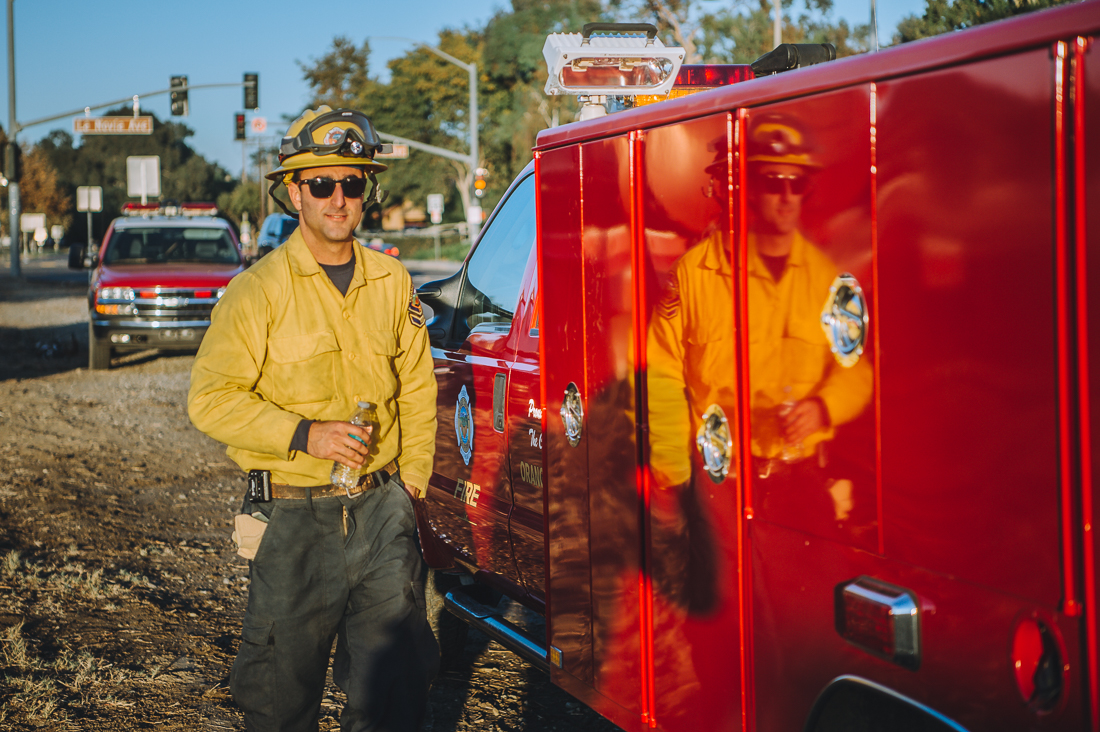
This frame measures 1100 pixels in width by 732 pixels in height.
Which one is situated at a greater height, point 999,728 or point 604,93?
point 604,93

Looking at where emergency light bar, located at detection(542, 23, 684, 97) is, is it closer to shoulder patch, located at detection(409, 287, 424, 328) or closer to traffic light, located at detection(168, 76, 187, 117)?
shoulder patch, located at detection(409, 287, 424, 328)

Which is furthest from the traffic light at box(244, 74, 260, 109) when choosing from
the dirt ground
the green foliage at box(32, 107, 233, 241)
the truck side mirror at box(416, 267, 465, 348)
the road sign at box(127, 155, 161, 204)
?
the green foliage at box(32, 107, 233, 241)

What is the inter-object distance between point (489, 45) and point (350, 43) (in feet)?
66.6

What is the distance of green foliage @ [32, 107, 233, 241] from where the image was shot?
99.9m

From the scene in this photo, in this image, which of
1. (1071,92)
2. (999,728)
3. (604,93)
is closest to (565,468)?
(604,93)

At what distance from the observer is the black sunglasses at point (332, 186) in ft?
10.1

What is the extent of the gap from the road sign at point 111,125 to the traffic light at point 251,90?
8.95 ft

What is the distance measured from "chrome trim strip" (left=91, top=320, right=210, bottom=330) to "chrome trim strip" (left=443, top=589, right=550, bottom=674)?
10.2 metres

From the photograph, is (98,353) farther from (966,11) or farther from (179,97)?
(179,97)

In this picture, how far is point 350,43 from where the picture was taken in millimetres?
84875

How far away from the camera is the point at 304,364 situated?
297 centimetres

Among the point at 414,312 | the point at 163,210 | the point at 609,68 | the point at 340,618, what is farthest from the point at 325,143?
the point at 163,210

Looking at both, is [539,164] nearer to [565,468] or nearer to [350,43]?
[565,468]

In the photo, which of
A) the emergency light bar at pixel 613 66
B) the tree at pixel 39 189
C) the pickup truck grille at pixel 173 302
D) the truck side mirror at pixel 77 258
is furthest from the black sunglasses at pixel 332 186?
the tree at pixel 39 189
